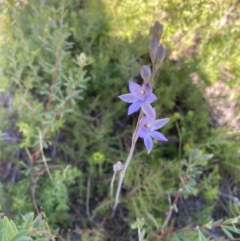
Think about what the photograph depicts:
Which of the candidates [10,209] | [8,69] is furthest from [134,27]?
[10,209]

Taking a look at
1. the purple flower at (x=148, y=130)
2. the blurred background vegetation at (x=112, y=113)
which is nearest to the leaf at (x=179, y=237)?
the blurred background vegetation at (x=112, y=113)

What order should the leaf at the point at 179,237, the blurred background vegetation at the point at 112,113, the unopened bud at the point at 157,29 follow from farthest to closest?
the blurred background vegetation at the point at 112,113, the leaf at the point at 179,237, the unopened bud at the point at 157,29

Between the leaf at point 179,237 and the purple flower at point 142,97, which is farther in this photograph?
the leaf at point 179,237

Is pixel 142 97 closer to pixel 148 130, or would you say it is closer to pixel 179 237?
pixel 148 130

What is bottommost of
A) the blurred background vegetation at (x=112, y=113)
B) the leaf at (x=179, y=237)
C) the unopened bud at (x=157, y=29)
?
the leaf at (x=179, y=237)

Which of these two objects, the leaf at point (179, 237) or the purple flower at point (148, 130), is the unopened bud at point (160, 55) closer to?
the purple flower at point (148, 130)

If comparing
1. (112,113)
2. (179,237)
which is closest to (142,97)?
(179,237)

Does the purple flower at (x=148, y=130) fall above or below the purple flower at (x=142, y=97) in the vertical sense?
below

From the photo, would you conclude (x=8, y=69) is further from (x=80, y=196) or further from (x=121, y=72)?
(x=80, y=196)

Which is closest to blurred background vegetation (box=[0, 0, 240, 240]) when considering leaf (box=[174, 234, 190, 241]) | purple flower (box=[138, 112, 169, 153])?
leaf (box=[174, 234, 190, 241])
